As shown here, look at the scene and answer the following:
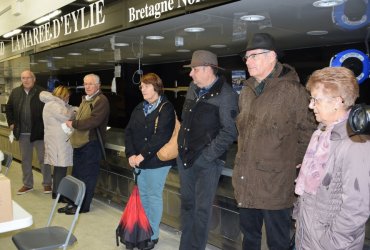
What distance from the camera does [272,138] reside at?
1893 mm

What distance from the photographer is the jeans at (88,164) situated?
3.73 metres

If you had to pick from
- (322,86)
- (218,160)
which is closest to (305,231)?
(322,86)

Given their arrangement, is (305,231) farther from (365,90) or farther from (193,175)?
(365,90)

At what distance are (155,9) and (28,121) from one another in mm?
2419

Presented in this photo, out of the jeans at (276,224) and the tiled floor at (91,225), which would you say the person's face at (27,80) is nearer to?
the tiled floor at (91,225)

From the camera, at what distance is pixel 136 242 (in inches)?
110

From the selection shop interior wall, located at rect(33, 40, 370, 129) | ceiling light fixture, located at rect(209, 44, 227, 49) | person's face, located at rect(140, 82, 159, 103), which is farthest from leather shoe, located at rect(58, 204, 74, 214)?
shop interior wall, located at rect(33, 40, 370, 129)

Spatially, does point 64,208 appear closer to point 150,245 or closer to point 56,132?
point 56,132

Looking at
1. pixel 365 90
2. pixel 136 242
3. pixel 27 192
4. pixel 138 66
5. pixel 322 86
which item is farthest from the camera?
pixel 138 66

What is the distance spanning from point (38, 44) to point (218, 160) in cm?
386

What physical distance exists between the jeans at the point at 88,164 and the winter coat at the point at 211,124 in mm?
1564

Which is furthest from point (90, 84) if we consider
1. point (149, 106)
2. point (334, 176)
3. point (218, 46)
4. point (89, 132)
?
point (334, 176)

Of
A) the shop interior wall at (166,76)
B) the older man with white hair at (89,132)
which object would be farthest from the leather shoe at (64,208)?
the shop interior wall at (166,76)

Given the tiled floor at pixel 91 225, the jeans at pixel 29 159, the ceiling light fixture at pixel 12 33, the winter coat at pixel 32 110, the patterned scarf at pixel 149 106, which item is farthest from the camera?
the ceiling light fixture at pixel 12 33
